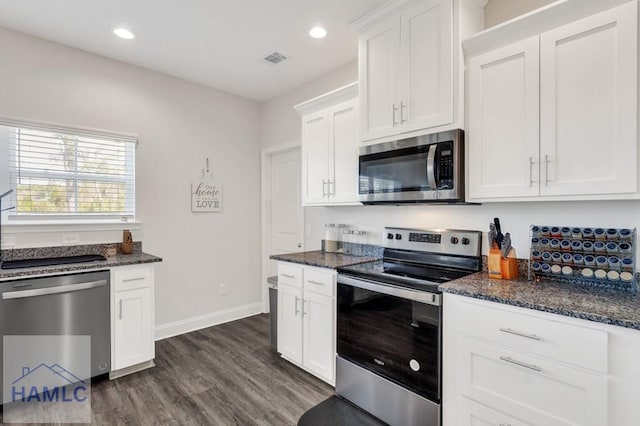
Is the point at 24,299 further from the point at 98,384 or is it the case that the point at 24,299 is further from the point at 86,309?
the point at 98,384

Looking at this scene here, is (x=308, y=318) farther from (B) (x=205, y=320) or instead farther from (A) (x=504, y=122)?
(A) (x=504, y=122)

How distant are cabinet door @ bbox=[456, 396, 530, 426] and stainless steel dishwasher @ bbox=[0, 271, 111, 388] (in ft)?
8.43

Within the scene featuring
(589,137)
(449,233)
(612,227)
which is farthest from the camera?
(449,233)

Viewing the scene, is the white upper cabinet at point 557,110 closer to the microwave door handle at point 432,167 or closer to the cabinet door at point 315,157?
the microwave door handle at point 432,167

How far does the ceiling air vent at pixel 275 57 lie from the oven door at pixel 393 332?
214 centimetres

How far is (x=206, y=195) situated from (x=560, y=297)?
3.43m

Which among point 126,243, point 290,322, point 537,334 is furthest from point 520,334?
point 126,243

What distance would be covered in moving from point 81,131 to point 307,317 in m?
2.66

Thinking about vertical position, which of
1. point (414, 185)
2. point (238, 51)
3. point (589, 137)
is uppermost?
point (238, 51)

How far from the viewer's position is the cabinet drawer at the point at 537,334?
4.34 ft

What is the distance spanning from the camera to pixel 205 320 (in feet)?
12.5

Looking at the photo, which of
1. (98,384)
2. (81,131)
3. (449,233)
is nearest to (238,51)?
(81,131)

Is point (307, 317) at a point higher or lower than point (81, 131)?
lower

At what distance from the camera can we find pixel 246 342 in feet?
11.0
